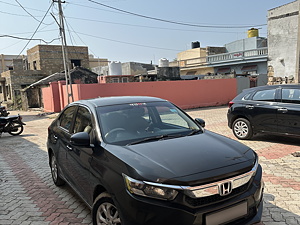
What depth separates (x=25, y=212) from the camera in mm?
3748

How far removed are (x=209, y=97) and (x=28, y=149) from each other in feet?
44.4

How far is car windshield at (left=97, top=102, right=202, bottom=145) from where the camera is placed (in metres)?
3.09

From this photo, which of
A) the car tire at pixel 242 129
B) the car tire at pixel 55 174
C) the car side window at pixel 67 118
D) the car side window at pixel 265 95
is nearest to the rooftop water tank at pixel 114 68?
the car tire at pixel 242 129

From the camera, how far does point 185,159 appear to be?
8.06 feet

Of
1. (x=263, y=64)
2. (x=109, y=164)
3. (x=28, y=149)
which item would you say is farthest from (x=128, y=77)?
(x=109, y=164)

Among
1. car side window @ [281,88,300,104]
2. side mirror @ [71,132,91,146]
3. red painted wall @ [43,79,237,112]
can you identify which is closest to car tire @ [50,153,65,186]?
side mirror @ [71,132,91,146]

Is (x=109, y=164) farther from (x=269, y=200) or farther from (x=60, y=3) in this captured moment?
(x=60, y=3)

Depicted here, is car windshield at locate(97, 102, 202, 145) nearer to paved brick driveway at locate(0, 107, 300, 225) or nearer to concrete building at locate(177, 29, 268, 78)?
paved brick driveway at locate(0, 107, 300, 225)

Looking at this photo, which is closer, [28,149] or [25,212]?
[25,212]

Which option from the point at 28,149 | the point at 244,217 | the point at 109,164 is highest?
the point at 109,164

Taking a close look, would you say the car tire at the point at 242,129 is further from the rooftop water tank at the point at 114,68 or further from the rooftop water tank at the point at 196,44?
the rooftop water tank at the point at 196,44

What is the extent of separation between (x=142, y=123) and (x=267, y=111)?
4.39 m

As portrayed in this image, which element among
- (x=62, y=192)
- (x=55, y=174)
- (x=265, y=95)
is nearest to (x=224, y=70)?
(x=265, y=95)

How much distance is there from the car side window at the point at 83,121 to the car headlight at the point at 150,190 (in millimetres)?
1275
